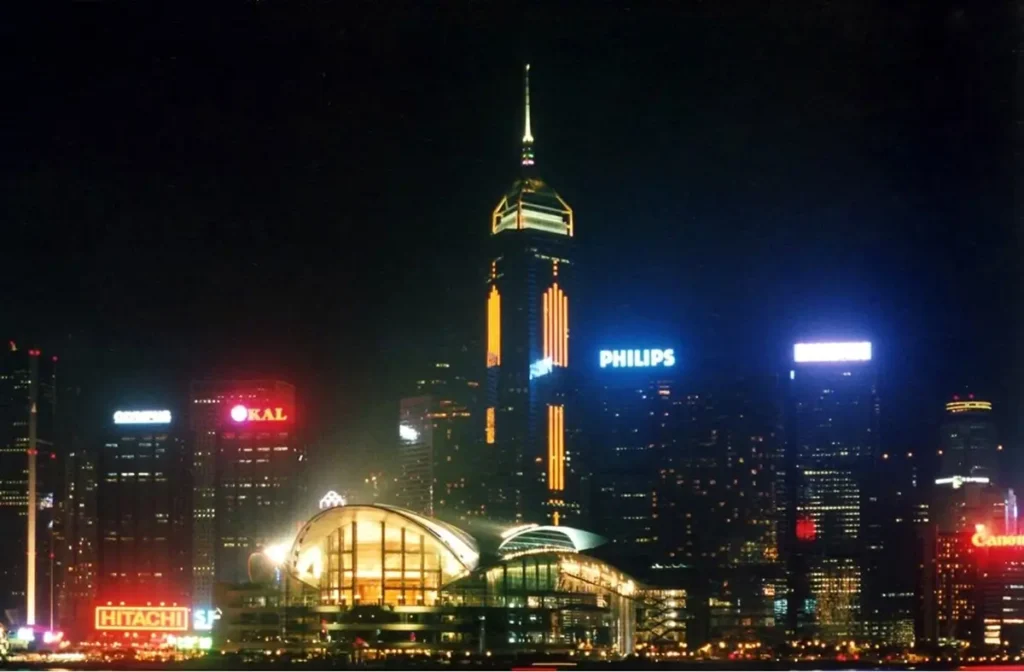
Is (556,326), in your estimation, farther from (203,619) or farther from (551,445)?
(203,619)

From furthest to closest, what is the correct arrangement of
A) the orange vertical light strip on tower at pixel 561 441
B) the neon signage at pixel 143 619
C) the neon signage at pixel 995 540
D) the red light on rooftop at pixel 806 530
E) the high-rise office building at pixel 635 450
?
the red light on rooftop at pixel 806 530
the high-rise office building at pixel 635 450
the orange vertical light strip on tower at pixel 561 441
the neon signage at pixel 995 540
the neon signage at pixel 143 619

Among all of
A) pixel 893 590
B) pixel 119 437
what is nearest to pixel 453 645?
pixel 893 590

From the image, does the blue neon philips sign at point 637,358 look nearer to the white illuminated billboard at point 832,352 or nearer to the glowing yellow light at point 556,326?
the glowing yellow light at point 556,326

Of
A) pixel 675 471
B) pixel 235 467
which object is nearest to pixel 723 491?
pixel 675 471

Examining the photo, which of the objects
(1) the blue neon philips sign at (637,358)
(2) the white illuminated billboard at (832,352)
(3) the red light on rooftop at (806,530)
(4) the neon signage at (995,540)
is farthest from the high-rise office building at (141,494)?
(4) the neon signage at (995,540)

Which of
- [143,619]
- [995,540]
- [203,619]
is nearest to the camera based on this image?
[143,619]
